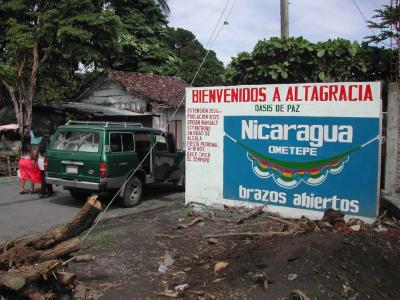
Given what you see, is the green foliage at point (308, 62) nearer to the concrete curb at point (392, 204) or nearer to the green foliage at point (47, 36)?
the concrete curb at point (392, 204)

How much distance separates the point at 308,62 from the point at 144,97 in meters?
11.7

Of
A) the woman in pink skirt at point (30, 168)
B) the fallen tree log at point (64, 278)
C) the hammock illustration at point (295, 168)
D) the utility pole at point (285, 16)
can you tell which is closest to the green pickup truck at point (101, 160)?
the woman in pink skirt at point (30, 168)

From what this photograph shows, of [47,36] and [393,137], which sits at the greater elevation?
[47,36]

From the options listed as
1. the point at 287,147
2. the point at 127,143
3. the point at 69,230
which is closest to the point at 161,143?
the point at 127,143

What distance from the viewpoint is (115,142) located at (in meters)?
10.1

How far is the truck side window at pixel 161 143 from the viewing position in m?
12.0

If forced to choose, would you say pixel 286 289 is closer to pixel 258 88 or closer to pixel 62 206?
pixel 258 88

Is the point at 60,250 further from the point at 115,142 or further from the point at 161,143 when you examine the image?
the point at 161,143

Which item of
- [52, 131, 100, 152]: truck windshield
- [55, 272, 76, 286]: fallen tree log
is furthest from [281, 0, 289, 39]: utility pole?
[55, 272, 76, 286]: fallen tree log

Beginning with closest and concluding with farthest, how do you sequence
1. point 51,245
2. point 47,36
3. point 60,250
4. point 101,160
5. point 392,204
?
point 60,250, point 51,245, point 392,204, point 101,160, point 47,36

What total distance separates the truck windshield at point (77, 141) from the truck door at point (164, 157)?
1.93 m

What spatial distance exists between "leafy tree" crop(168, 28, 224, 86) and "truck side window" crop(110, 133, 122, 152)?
18.7m

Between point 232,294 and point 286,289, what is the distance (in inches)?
23.5

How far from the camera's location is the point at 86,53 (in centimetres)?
1759
